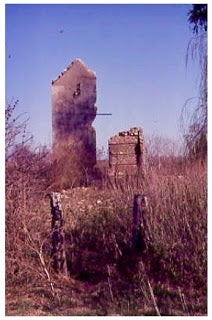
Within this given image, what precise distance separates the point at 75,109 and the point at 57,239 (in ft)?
5.61

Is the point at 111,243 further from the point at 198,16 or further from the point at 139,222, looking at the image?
the point at 198,16

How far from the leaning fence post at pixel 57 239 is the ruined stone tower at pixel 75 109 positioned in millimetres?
623

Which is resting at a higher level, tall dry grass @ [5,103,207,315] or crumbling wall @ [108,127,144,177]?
crumbling wall @ [108,127,144,177]

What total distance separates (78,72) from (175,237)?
2036 millimetres

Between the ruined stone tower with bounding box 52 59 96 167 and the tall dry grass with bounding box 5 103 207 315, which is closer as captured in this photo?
the tall dry grass with bounding box 5 103 207 315

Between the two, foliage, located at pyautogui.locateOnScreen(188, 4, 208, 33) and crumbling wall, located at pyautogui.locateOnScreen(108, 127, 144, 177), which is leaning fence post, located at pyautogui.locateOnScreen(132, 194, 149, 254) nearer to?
crumbling wall, located at pyautogui.locateOnScreen(108, 127, 144, 177)

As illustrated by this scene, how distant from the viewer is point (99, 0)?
531cm

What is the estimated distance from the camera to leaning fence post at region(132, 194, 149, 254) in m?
6.44

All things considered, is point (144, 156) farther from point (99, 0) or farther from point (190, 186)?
point (99, 0)

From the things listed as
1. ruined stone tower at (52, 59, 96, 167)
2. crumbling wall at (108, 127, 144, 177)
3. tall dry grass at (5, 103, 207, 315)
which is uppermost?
ruined stone tower at (52, 59, 96, 167)

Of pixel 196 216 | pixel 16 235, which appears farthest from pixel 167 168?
pixel 16 235

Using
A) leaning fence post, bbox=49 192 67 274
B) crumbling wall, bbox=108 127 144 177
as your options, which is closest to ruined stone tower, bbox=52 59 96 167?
crumbling wall, bbox=108 127 144 177

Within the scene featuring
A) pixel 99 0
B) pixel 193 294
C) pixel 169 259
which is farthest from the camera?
pixel 169 259

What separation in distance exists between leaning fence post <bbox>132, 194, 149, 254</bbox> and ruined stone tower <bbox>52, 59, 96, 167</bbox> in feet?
2.22
